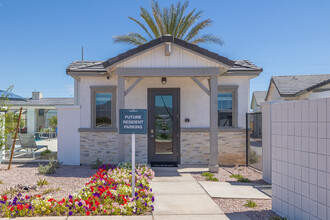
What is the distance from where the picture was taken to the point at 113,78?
382 inches

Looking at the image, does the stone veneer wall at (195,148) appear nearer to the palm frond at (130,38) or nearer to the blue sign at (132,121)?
the blue sign at (132,121)

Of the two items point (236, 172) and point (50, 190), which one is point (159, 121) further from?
point (50, 190)

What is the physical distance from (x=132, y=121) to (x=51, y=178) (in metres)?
3.71

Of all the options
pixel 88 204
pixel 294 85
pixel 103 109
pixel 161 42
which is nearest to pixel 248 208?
pixel 88 204

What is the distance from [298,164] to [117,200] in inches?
129

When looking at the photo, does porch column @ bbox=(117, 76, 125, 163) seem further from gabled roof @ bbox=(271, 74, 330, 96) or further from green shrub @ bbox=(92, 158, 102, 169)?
gabled roof @ bbox=(271, 74, 330, 96)

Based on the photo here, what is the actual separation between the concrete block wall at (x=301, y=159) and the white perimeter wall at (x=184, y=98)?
4.96 meters

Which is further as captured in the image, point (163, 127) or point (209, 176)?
point (163, 127)

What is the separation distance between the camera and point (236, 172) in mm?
8289

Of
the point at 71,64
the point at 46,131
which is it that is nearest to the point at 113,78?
the point at 71,64

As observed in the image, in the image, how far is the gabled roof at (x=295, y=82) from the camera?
707 inches

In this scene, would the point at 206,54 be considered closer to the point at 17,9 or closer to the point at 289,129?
the point at 289,129

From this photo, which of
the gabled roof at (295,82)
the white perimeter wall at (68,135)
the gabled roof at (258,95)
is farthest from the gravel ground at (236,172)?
the gabled roof at (258,95)

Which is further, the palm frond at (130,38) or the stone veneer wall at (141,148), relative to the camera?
the palm frond at (130,38)
